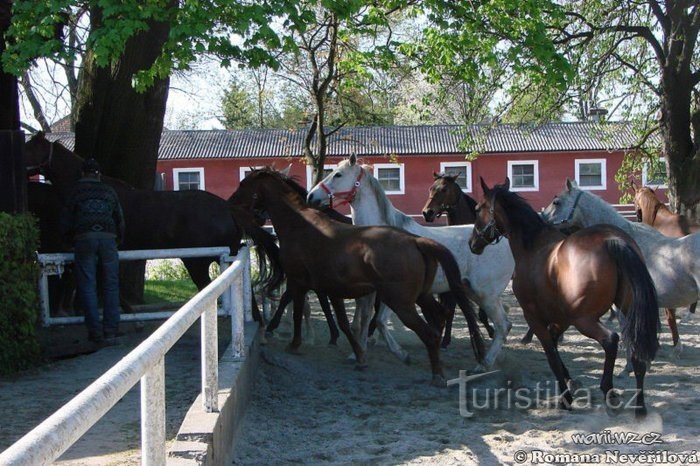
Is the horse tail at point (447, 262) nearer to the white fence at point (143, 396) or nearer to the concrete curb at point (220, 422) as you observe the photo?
the concrete curb at point (220, 422)

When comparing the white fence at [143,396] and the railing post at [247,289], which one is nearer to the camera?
the white fence at [143,396]

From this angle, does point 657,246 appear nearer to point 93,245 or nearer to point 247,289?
point 247,289

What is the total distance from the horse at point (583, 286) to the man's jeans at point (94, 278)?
158 inches

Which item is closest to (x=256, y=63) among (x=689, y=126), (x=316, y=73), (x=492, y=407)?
A: (x=492, y=407)

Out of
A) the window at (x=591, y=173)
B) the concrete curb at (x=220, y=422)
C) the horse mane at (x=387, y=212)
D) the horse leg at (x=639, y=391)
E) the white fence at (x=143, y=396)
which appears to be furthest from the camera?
the window at (x=591, y=173)

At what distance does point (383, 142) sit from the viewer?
42000 mm

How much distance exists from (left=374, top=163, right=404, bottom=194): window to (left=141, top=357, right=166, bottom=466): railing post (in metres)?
37.9

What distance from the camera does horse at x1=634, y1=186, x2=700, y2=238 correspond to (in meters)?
12.3

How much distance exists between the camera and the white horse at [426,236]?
8.85 metres

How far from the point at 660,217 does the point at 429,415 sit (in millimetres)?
7965

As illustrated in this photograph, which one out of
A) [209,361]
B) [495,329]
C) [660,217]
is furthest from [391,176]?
[209,361]

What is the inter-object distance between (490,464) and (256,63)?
5.72 metres

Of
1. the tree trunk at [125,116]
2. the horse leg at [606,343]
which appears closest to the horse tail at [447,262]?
the horse leg at [606,343]

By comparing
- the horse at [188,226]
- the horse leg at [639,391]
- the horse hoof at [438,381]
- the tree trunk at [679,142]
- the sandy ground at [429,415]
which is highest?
the tree trunk at [679,142]
